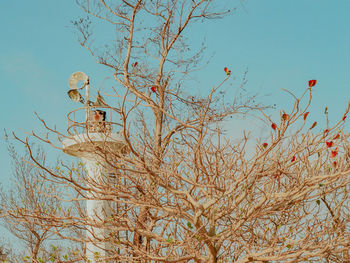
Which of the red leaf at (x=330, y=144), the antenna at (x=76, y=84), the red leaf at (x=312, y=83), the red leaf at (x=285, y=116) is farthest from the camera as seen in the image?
the antenna at (x=76, y=84)

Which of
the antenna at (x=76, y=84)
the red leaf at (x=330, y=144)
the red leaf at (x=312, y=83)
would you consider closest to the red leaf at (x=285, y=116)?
the red leaf at (x=312, y=83)

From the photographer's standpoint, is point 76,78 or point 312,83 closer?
point 312,83

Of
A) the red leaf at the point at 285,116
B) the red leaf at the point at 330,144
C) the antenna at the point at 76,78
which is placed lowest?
the red leaf at the point at 330,144

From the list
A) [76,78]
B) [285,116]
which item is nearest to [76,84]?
[76,78]

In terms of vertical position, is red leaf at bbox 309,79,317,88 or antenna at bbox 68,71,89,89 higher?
antenna at bbox 68,71,89,89

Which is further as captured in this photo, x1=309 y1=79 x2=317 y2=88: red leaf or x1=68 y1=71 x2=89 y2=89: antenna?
x1=68 y1=71 x2=89 y2=89: antenna

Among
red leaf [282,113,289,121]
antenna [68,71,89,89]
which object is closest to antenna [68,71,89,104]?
antenna [68,71,89,89]

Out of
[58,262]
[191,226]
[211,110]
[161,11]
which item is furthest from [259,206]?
[161,11]

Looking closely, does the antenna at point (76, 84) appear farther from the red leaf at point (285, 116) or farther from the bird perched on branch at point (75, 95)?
the red leaf at point (285, 116)

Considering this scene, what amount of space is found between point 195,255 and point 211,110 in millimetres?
4261

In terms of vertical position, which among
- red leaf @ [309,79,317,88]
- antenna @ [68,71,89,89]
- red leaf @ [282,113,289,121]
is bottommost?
red leaf @ [282,113,289,121]

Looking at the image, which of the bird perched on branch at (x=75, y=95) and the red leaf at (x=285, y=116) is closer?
the red leaf at (x=285, y=116)

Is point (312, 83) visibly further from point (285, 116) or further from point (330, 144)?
point (330, 144)

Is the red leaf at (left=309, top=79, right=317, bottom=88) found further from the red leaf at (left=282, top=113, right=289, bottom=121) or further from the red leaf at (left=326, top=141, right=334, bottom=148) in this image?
the red leaf at (left=326, top=141, right=334, bottom=148)
